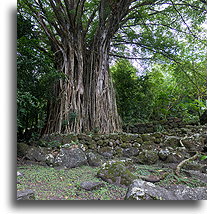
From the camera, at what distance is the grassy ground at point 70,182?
167 centimetres

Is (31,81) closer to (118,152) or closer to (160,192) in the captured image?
(118,152)

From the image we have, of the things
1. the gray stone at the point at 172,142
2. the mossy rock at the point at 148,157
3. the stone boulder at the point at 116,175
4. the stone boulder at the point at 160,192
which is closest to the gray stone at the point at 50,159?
the stone boulder at the point at 116,175

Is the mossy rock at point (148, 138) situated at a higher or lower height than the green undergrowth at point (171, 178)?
higher

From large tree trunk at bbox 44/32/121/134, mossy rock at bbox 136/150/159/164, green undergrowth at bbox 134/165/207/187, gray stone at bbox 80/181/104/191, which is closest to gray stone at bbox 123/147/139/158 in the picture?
mossy rock at bbox 136/150/159/164

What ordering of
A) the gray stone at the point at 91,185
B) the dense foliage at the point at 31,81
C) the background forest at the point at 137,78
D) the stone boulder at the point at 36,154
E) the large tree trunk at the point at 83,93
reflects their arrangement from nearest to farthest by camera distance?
the gray stone at the point at 91,185 < the dense foliage at the point at 31,81 < the stone boulder at the point at 36,154 < the background forest at the point at 137,78 < the large tree trunk at the point at 83,93

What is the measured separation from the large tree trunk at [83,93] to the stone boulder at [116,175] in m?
1.63

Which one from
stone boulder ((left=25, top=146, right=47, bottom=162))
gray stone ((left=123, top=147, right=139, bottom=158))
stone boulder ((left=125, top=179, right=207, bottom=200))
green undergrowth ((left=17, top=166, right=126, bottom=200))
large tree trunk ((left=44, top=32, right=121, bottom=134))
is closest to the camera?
stone boulder ((left=125, top=179, right=207, bottom=200))

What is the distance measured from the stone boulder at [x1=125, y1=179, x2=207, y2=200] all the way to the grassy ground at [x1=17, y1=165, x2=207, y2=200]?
0.52 ft

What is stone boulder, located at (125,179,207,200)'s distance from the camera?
151 centimetres

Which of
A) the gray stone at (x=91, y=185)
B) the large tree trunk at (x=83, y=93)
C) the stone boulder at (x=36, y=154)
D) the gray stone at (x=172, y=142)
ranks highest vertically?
the large tree trunk at (x=83, y=93)

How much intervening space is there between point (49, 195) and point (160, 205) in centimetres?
108

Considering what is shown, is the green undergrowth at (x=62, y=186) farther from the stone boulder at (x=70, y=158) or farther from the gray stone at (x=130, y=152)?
the gray stone at (x=130, y=152)

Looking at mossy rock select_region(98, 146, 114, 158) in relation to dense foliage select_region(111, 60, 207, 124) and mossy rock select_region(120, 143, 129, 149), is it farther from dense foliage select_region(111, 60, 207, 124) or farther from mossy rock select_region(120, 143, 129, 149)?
dense foliage select_region(111, 60, 207, 124)

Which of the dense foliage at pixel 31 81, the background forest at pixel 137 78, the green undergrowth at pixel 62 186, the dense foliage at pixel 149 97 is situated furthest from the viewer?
A: the dense foliage at pixel 149 97
